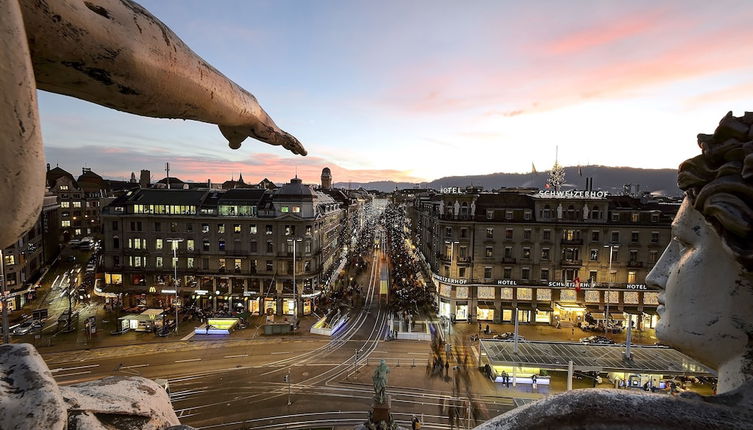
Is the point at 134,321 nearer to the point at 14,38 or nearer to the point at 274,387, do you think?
the point at 274,387

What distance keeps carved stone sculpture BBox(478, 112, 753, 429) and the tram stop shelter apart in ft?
108

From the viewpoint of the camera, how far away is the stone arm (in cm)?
175

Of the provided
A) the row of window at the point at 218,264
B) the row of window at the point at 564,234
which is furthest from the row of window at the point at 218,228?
the row of window at the point at 564,234

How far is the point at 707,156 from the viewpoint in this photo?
2.55 meters

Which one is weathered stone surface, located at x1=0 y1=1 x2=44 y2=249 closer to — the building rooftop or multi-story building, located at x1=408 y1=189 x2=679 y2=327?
the building rooftop

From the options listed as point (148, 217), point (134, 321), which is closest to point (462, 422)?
point (134, 321)

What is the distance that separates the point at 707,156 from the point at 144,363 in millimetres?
45868

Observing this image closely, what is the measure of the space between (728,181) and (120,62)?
3.48 m

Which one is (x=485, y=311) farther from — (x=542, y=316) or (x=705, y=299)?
(x=705, y=299)

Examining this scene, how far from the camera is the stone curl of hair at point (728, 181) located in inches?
88.9

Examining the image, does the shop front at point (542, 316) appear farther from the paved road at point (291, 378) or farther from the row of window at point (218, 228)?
the row of window at point (218, 228)

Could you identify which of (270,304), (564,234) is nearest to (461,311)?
(564,234)

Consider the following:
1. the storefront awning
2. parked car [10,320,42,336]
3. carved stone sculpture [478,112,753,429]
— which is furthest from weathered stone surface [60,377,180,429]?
parked car [10,320,42,336]

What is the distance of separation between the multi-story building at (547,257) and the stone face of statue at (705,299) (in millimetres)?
51947
